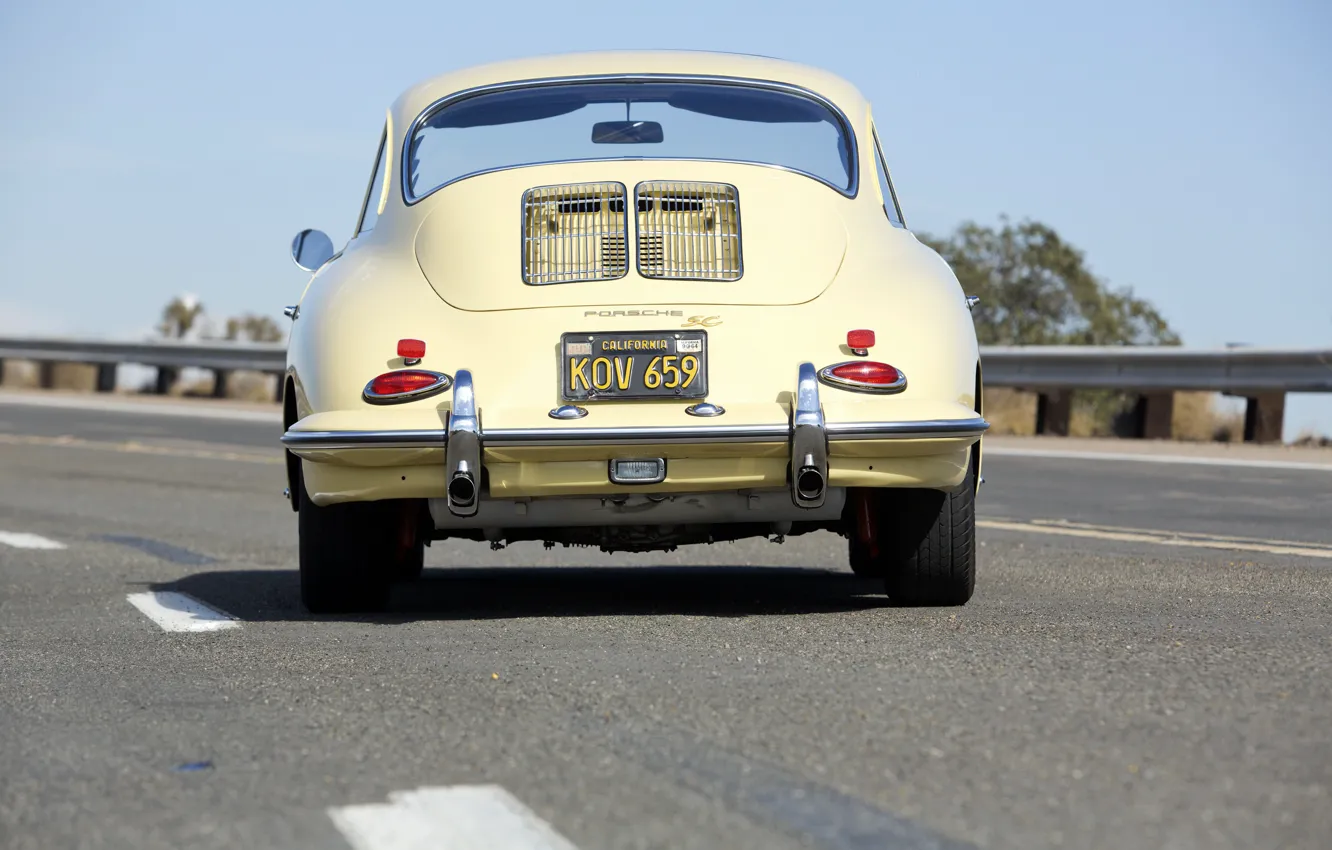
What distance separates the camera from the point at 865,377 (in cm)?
529

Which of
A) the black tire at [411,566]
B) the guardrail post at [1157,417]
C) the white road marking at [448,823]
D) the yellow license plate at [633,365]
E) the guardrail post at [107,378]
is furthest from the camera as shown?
the guardrail post at [107,378]

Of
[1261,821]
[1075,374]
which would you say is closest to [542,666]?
[1261,821]

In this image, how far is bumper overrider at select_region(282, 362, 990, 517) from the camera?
5.12 m

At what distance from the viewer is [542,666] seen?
15.0ft

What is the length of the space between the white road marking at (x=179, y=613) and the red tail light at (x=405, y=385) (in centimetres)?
103

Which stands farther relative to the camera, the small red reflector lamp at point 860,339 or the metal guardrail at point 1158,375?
the metal guardrail at point 1158,375

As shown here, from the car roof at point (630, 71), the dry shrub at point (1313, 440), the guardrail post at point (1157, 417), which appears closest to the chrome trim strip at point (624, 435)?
the car roof at point (630, 71)

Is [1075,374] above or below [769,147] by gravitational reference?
below

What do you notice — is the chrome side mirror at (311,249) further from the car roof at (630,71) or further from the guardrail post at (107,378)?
the guardrail post at (107,378)

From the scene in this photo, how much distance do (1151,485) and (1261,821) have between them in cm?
1030

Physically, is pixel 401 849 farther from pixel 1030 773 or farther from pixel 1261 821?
pixel 1261 821

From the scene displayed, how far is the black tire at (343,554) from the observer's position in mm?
5836

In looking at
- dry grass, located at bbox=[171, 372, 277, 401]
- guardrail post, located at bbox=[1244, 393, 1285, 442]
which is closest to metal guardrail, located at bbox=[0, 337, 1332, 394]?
guardrail post, located at bbox=[1244, 393, 1285, 442]

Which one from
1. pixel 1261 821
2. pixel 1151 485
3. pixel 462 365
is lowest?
pixel 1151 485
